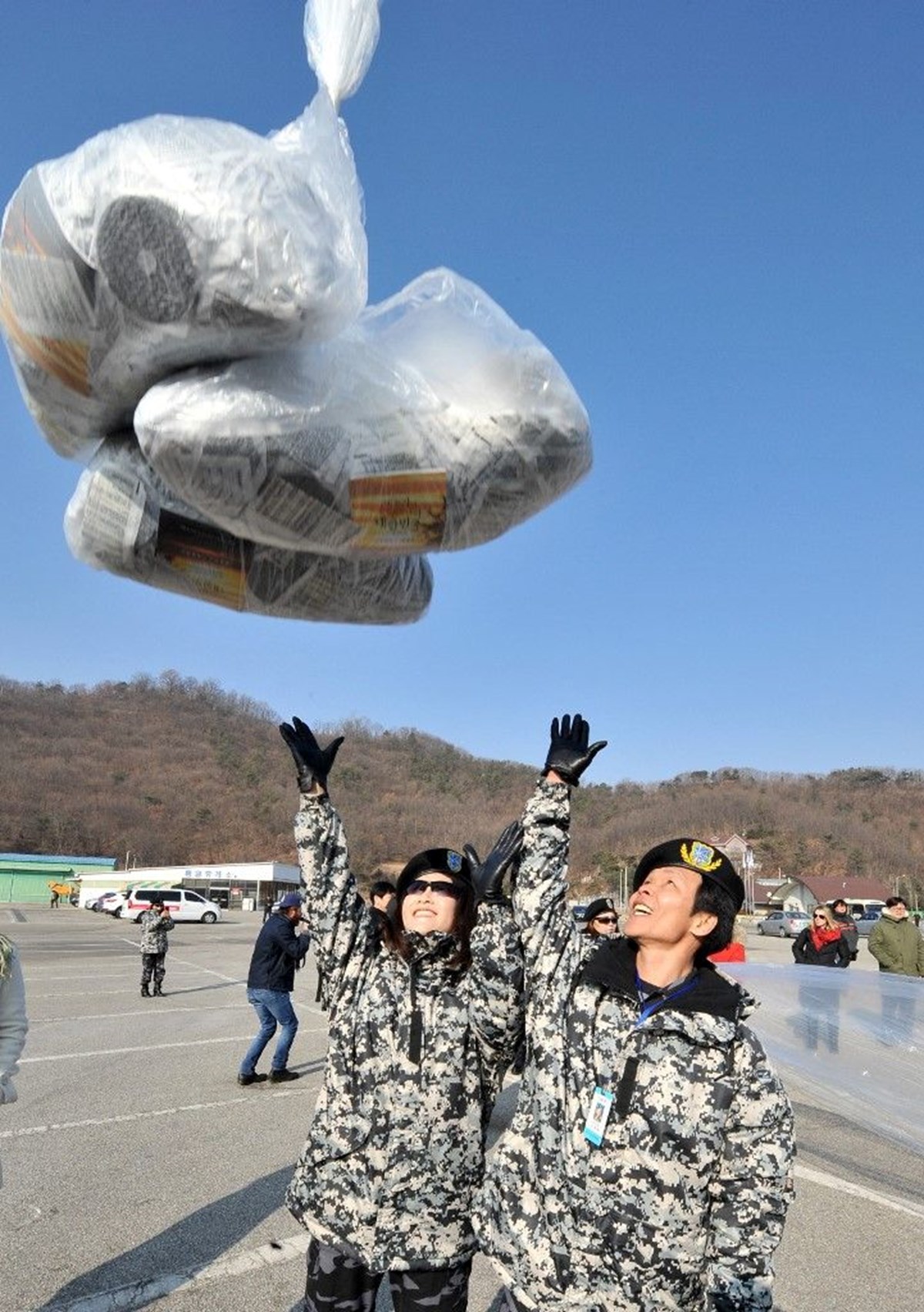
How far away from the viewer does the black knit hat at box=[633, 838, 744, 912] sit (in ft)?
6.84

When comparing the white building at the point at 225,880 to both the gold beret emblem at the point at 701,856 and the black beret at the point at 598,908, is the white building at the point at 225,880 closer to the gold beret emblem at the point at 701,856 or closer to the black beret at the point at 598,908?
the black beret at the point at 598,908

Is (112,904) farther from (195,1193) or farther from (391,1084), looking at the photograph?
(391,1084)

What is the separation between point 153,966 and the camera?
43.5ft

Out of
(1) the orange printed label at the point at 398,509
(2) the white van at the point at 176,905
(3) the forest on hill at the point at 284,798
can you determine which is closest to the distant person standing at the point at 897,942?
(1) the orange printed label at the point at 398,509

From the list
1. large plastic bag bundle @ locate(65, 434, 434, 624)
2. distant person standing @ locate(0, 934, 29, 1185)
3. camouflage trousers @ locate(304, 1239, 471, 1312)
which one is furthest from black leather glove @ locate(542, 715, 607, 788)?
distant person standing @ locate(0, 934, 29, 1185)

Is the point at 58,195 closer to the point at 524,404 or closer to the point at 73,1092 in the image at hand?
the point at 524,404

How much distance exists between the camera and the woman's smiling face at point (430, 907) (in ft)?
8.23

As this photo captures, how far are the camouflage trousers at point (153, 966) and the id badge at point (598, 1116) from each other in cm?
1228

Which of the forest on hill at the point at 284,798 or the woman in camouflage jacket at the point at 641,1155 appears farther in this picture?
the forest on hill at the point at 284,798

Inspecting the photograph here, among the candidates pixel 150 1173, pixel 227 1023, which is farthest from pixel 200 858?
pixel 150 1173

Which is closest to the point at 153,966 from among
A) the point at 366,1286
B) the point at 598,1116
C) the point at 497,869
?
the point at 366,1286

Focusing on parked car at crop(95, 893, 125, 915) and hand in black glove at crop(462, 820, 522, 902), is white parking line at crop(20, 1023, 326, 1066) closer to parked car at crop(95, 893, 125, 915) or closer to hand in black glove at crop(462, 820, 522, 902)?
hand in black glove at crop(462, 820, 522, 902)

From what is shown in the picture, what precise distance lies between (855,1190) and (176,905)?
36338 millimetres

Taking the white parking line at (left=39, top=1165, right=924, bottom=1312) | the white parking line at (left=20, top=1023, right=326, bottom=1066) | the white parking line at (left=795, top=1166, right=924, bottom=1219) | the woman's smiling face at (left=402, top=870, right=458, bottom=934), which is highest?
the woman's smiling face at (left=402, top=870, right=458, bottom=934)
